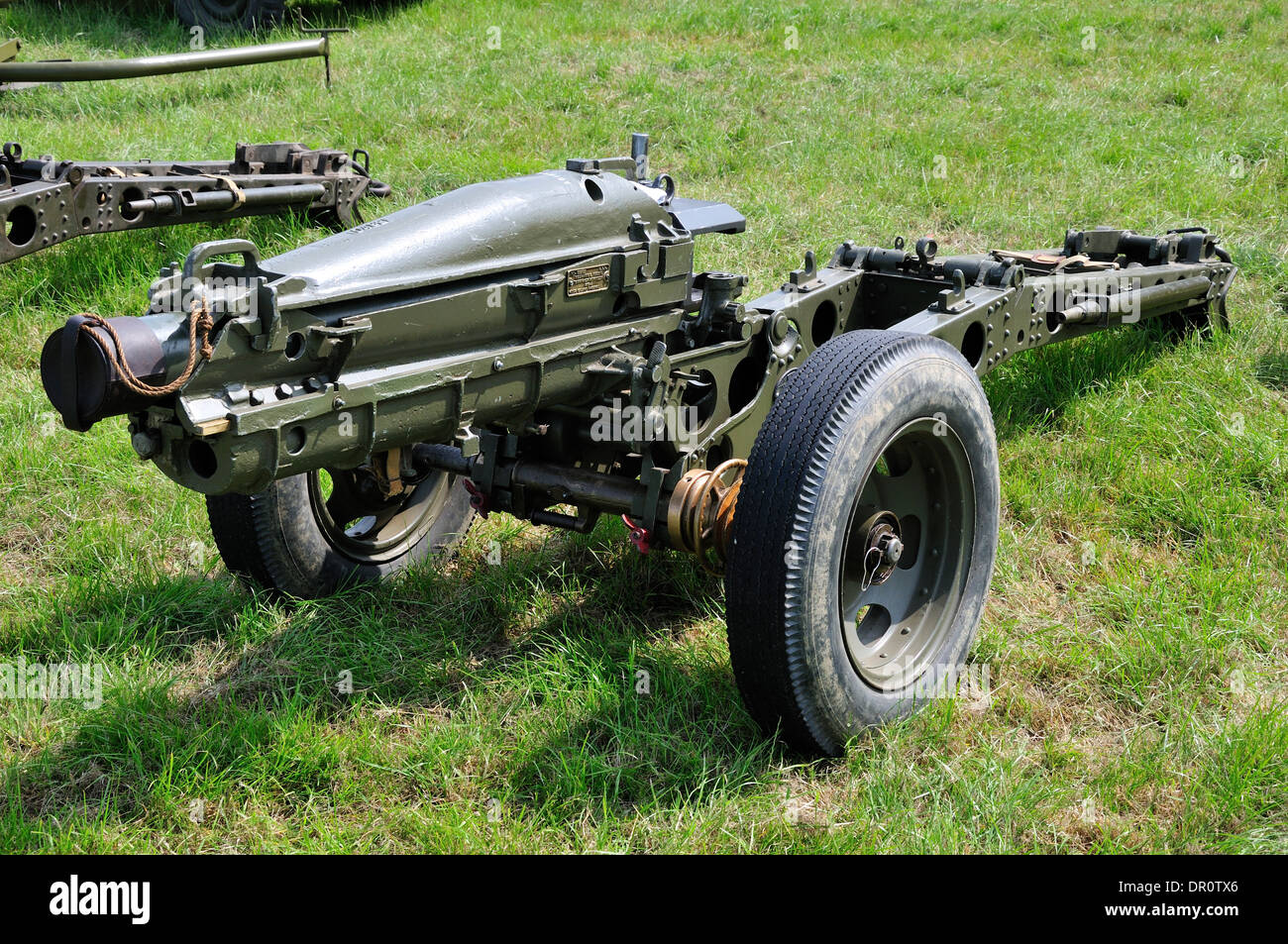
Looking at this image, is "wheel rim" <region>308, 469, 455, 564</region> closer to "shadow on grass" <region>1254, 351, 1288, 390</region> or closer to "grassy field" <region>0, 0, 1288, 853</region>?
"grassy field" <region>0, 0, 1288, 853</region>

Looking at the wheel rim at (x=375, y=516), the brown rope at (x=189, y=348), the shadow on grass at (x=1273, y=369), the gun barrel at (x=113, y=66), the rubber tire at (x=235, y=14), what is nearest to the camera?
the brown rope at (x=189, y=348)

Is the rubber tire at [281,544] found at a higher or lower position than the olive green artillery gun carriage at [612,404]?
lower

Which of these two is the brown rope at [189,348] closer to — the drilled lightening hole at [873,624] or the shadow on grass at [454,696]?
the shadow on grass at [454,696]

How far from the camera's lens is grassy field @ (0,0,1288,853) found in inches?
126

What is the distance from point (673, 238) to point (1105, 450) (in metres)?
2.43

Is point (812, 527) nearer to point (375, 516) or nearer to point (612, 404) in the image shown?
point (612, 404)

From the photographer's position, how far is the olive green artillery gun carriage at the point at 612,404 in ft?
8.85

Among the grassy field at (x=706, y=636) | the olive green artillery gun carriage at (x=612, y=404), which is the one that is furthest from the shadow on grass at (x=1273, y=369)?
the olive green artillery gun carriage at (x=612, y=404)

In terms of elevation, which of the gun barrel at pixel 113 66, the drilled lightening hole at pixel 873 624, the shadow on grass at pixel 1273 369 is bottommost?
the drilled lightening hole at pixel 873 624

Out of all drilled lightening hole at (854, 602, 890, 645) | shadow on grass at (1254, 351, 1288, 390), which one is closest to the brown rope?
drilled lightening hole at (854, 602, 890, 645)

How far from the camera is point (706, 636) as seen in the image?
401cm

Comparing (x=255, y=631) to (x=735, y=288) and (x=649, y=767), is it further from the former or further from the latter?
(x=735, y=288)

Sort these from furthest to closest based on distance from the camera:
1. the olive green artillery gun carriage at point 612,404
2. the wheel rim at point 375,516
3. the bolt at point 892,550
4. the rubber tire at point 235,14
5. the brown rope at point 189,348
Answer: the rubber tire at point 235,14, the wheel rim at point 375,516, the bolt at point 892,550, the olive green artillery gun carriage at point 612,404, the brown rope at point 189,348

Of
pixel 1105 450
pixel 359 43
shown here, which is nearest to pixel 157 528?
pixel 1105 450
